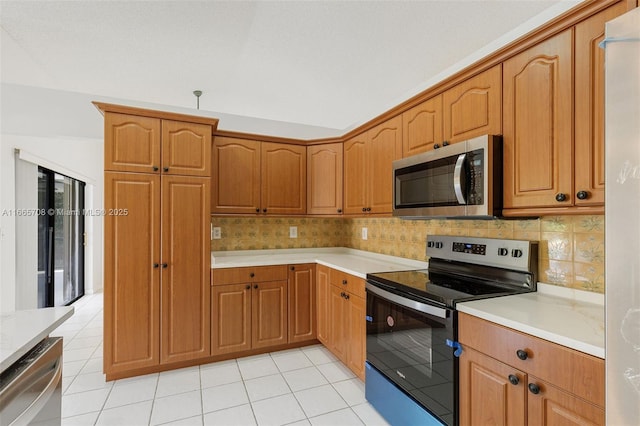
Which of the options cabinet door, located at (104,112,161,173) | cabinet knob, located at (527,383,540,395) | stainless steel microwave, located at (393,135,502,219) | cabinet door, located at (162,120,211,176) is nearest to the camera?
cabinet knob, located at (527,383,540,395)

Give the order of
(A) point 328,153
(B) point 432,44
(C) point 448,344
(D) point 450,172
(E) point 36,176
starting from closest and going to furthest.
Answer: (C) point 448,344, (D) point 450,172, (B) point 432,44, (A) point 328,153, (E) point 36,176

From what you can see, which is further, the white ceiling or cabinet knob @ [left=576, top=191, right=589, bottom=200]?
the white ceiling

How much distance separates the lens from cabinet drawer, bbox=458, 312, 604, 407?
3.33 ft

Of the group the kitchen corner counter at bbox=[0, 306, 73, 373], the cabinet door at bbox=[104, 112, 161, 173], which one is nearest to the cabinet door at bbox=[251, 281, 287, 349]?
the cabinet door at bbox=[104, 112, 161, 173]

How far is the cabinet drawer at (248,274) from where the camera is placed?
9.00 feet

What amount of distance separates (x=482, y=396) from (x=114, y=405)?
7.38ft

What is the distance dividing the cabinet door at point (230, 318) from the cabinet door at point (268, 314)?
0.05 m

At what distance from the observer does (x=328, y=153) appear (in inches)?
129

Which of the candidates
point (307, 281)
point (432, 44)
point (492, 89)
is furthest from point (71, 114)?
point (492, 89)

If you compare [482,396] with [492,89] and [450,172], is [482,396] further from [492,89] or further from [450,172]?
[492,89]

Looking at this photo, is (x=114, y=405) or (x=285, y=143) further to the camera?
(x=285, y=143)

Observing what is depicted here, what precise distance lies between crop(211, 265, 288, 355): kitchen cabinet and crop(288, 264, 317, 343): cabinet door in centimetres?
7

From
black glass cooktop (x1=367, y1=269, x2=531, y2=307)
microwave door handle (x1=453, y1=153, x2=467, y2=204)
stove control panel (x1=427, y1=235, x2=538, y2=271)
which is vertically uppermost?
microwave door handle (x1=453, y1=153, x2=467, y2=204)

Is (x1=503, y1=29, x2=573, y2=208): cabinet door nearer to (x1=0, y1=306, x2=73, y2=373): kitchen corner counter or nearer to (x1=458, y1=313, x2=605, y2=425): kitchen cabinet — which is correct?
(x1=458, y1=313, x2=605, y2=425): kitchen cabinet
